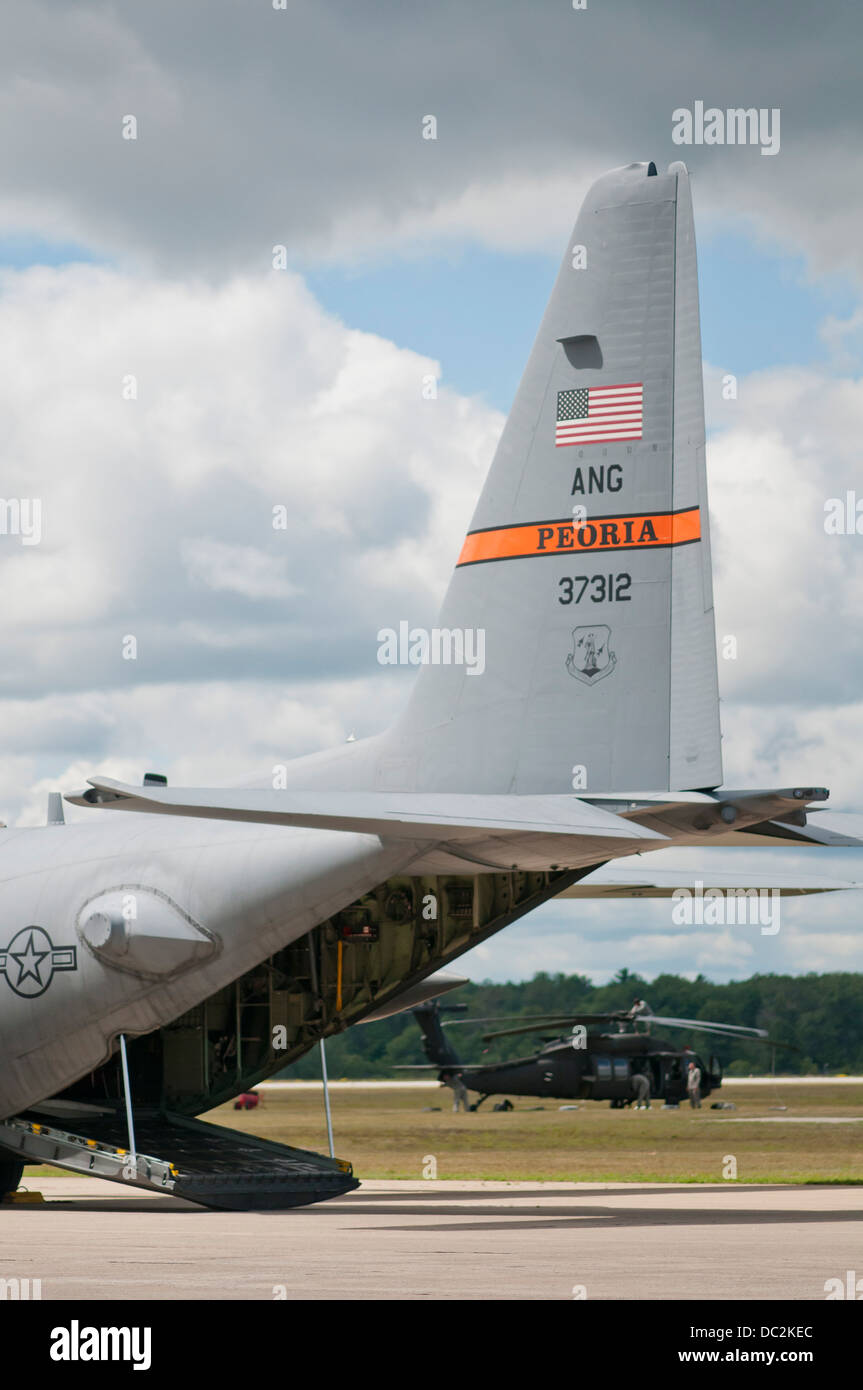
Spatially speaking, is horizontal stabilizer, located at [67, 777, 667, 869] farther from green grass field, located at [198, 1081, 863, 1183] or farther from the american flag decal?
green grass field, located at [198, 1081, 863, 1183]

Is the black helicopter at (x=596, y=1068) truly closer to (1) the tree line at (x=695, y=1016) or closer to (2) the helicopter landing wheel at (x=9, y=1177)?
(1) the tree line at (x=695, y=1016)

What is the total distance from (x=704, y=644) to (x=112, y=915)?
747 cm

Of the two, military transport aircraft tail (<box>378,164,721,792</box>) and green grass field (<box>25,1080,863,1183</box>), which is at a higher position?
military transport aircraft tail (<box>378,164,721,792</box>)

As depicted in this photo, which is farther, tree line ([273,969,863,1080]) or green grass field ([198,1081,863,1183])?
tree line ([273,969,863,1080])

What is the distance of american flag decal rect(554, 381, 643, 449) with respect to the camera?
60.7 feet

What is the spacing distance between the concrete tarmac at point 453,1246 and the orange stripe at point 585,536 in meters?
6.90

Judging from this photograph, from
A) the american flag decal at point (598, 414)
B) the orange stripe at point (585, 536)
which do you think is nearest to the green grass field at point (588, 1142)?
the orange stripe at point (585, 536)

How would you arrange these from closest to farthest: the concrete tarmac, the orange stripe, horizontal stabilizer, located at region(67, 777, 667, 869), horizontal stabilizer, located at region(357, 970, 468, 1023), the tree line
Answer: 1. the concrete tarmac
2. horizontal stabilizer, located at region(67, 777, 667, 869)
3. the orange stripe
4. horizontal stabilizer, located at region(357, 970, 468, 1023)
5. the tree line

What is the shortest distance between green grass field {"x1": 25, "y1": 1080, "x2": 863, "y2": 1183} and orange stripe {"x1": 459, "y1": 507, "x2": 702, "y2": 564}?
13.3 meters

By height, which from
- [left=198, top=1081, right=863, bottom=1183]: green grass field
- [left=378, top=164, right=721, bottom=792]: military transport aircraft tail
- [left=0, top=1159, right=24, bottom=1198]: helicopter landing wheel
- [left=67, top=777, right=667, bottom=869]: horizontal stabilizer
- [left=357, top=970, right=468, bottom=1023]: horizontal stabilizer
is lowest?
[left=198, top=1081, right=863, bottom=1183]: green grass field

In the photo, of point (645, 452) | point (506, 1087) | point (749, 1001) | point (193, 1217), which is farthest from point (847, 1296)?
point (749, 1001)

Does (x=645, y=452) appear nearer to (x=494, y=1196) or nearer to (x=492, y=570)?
(x=492, y=570)

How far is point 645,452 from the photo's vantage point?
18297 millimetres

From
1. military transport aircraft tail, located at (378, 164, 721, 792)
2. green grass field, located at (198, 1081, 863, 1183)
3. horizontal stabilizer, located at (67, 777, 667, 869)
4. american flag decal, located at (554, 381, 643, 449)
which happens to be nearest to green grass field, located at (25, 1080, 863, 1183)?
green grass field, located at (198, 1081, 863, 1183)
